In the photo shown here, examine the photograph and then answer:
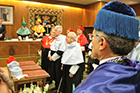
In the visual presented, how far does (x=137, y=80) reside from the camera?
674mm

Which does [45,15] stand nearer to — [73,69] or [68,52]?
[68,52]

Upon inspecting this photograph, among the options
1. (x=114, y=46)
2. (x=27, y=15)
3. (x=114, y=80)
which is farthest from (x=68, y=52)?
(x=27, y=15)

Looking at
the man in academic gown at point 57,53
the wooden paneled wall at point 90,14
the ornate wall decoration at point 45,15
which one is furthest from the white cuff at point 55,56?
the wooden paneled wall at point 90,14

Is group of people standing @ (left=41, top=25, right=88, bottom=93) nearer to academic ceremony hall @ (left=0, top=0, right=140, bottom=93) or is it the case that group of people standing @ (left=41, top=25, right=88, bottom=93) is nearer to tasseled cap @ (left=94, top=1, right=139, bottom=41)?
academic ceremony hall @ (left=0, top=0, right=140, bottom=93)

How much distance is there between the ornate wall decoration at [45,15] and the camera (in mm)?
8438

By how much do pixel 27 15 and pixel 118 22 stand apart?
8284 millimetres

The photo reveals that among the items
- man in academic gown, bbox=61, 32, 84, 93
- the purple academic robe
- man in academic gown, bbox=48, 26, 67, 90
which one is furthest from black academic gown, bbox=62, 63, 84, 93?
the purple academic robe

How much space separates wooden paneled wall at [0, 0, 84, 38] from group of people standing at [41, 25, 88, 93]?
15.2 feet

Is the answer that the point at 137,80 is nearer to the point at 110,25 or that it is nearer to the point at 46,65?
the point at 110,25

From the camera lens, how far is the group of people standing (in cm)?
290

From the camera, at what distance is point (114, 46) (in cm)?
79

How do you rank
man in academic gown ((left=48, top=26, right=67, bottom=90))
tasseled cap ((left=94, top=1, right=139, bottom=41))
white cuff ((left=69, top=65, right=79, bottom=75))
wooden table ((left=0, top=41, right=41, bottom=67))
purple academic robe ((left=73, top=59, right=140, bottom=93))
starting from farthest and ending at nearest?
1. wooden table ((left=0, top=41, right=41, bottom=67))
2. man in academic gown ((left=48, top=26, right=67, bottom=90))
3. white cuff ((left=69, top=65, right=79, bottom=75))
4. tasseled cap ((left=94, top=1, right=139, bottom=41))
5. purple academic robe ((left=73, top=59, right=140, bottom=93))

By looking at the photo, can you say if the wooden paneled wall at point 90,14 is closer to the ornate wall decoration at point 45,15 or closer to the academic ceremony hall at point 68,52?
the academic ceremony hall at point 68,52

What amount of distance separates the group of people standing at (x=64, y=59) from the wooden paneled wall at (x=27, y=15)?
4632 millimetres
